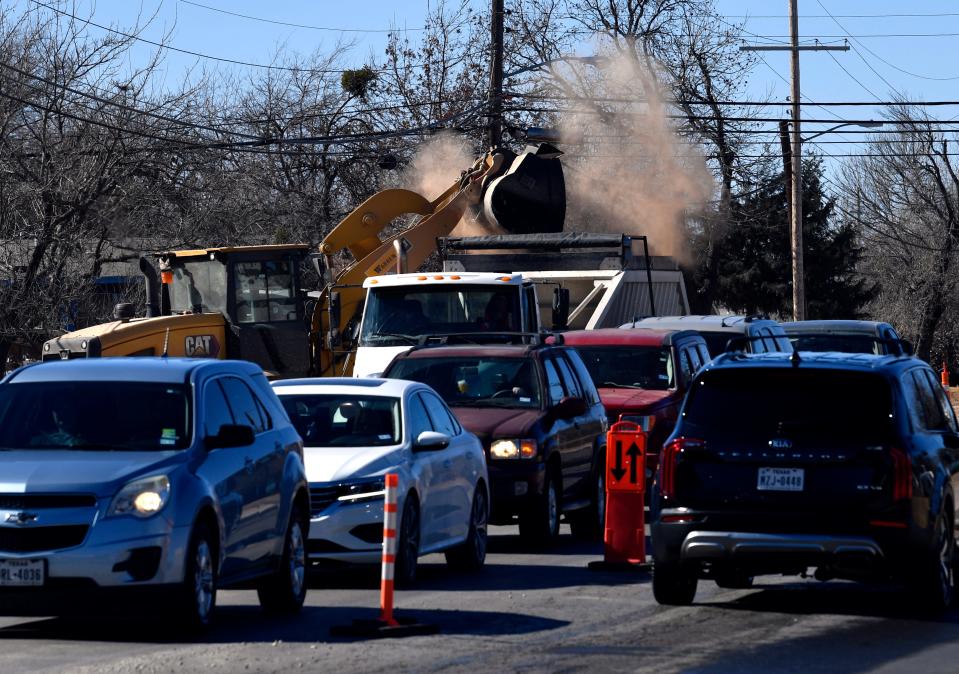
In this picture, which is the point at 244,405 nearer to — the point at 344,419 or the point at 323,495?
the point at 323,495

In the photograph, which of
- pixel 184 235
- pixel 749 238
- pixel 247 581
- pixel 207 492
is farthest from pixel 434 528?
pixel 749 238

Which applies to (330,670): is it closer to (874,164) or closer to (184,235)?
(184,235)

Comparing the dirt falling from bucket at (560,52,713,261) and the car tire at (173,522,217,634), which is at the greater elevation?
the dirt falling from bucket at (560,52,713,261)

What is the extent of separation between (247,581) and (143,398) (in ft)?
4.39

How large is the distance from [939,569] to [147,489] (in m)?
5.16

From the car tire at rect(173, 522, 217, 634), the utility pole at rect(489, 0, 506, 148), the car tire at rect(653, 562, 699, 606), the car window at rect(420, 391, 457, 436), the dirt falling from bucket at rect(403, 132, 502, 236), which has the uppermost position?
the utility pole at rect(489, 0, 506, 148)

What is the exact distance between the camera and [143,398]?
10016 millimetres

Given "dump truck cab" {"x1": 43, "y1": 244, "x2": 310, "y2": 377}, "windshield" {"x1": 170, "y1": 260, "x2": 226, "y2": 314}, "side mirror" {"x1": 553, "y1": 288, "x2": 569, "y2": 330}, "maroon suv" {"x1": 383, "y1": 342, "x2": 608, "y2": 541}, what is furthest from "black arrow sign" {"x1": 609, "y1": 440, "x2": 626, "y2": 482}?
"windshield" {"x1": 170, "y1": 260, "x2": 226, "y2": 314}

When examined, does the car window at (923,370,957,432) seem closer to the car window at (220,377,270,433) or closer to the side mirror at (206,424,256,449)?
the car window at (220,377,270,433)

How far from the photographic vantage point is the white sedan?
38.8 ft

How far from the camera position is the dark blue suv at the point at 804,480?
33.0ft

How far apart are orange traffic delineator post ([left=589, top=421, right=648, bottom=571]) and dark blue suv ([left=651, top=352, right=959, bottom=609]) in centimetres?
212

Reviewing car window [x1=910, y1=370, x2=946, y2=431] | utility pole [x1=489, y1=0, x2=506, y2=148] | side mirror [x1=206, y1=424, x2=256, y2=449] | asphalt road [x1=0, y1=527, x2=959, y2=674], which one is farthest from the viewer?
utility pole [x1=489, y1=0, x2=506, y2=148]

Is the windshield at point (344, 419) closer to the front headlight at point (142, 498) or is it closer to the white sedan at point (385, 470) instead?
the white sedan at point (385, 470)
